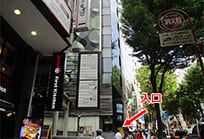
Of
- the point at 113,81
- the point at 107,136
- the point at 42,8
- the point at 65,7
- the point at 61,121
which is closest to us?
the point at 42,8

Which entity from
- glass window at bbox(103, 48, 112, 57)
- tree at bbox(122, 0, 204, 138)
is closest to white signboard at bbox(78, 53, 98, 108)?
glass window at bbox(103, 48, 112, 57)

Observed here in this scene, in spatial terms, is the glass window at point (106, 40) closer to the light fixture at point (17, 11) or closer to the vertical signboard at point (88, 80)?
the vertical signboard at point (88, 80)

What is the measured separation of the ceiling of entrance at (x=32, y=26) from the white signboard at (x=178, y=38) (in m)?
5.14

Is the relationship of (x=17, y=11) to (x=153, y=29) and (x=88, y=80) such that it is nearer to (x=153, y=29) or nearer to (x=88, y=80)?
(x=153, y=29)

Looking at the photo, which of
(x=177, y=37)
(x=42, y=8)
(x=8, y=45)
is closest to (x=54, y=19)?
(x=42, y=8)

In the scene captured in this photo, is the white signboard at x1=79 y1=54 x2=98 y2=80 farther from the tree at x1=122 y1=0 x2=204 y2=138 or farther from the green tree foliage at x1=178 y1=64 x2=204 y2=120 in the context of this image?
the green tree foliage at x1=178 y1=64 x2=204 y2=120

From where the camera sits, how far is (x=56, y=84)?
27.8ft

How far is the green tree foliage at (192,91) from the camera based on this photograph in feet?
67.7

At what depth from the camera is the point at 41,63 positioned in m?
9.75

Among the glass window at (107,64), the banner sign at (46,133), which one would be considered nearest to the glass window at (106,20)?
the glass window at (107,64)

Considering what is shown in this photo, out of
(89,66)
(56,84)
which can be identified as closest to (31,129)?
(56,84)

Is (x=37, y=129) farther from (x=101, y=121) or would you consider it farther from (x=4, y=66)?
(x=101, y=121)

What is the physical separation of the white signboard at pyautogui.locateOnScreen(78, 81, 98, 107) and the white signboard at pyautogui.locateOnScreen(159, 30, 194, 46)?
13699 millimetres

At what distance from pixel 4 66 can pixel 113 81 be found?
578 inches
